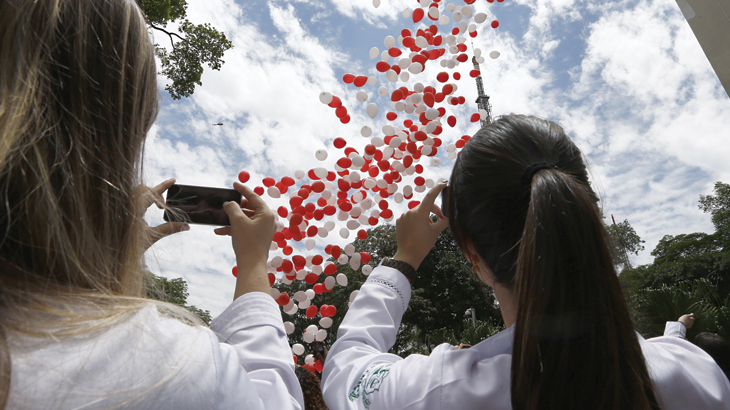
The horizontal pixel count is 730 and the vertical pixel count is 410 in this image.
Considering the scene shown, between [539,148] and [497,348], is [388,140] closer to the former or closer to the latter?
[539,148]

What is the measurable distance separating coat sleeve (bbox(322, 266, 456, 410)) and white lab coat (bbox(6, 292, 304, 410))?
40 centimetres

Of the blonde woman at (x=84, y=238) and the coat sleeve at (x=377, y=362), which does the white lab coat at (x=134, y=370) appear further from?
the coat sleeve at (x=377, y=362)

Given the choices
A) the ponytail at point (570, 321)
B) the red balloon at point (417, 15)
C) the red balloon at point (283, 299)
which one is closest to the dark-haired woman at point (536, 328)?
the ponytail at point (570, 321)

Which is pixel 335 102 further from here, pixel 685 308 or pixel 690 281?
pixel 690 281

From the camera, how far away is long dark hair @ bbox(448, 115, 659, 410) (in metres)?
0.83

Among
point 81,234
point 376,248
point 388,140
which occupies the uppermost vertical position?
point 376,248

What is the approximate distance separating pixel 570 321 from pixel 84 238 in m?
0.84

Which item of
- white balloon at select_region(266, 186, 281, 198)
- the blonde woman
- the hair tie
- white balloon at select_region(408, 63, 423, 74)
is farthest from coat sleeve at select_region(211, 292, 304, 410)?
white balloon at select_region(408, 63, 423, 74)

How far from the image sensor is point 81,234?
1.98ft

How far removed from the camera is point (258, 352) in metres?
0.80

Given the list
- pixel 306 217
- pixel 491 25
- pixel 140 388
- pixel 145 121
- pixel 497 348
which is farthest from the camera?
pixel 491 25

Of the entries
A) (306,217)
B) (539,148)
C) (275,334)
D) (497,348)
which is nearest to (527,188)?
(539,148)

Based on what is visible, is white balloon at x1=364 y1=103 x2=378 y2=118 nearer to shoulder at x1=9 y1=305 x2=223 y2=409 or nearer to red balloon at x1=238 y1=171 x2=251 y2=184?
red balloon at x1=238 y1=171 x2=251 y2=184

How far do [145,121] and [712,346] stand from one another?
3.89 m
